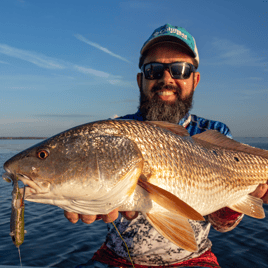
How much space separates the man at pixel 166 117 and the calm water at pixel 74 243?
124 inches

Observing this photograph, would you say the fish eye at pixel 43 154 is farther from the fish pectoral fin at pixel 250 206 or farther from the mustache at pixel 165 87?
the mustache at pixel 165 87

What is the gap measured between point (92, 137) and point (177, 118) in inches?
80.5

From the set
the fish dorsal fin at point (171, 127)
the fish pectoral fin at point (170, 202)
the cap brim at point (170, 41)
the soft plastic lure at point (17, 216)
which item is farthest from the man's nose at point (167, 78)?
the soft plastic lure at point (17, 216)

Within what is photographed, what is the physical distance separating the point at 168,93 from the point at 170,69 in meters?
0.37

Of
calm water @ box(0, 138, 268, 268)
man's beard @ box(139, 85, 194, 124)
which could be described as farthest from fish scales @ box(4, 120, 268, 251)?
calm water @ box(0, 138, 268, 268)

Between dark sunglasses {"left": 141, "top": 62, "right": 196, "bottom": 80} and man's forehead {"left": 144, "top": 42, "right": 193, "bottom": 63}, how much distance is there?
16cm

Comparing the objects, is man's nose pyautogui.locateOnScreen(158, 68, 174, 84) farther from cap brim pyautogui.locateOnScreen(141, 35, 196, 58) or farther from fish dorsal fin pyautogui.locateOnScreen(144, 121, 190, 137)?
fish dorsal fin pyautogui.locateOnScreen(144, 121, 190, 137)

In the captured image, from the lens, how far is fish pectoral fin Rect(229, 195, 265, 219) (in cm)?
283

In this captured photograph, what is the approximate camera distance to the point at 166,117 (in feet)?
12.6

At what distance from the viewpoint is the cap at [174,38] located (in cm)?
364

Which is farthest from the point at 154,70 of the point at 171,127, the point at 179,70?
the point at 171,127

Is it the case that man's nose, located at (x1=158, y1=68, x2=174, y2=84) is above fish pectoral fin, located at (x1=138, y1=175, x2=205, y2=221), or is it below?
above

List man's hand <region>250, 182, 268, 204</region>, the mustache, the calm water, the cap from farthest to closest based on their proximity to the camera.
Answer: the calm water → the mustache → the cap → man's hand <region>250, 182, 268, 204</region>

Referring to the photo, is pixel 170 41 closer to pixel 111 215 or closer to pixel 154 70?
pixel 154 70
